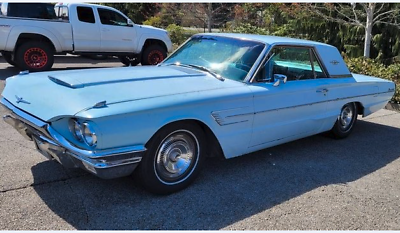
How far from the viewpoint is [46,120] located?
2.83 meters

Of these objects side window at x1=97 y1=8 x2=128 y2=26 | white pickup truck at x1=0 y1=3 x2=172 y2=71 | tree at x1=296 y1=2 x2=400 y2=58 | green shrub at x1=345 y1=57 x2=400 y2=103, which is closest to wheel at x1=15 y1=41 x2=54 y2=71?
white pickup truck at x1=0 y1=3 x2=172 y2=71

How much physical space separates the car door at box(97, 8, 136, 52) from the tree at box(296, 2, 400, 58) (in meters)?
5.66

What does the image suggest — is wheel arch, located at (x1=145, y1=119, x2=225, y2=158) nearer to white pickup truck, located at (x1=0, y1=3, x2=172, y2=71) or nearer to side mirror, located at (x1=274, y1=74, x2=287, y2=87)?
side mirror, located at (x1=274, y1=74, x2=287, y2=87)

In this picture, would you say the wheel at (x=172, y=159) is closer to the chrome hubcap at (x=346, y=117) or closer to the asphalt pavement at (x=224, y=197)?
the asphalt pavement at (x=224, y=197)

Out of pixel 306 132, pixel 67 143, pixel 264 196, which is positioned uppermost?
pixel 67 143

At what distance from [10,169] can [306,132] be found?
3.42m

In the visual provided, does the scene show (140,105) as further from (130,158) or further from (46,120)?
(46,120)

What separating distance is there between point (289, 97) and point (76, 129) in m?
2.38

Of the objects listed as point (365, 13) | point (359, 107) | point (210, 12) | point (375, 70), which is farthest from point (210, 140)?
point (210, 12)

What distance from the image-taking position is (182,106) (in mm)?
3080

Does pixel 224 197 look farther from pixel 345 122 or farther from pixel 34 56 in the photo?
pixel 34 56

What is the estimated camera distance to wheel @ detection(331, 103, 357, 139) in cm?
512

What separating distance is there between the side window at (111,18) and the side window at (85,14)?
298 mm

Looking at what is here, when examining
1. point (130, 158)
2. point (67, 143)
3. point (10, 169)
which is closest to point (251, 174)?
point (130, 158)
